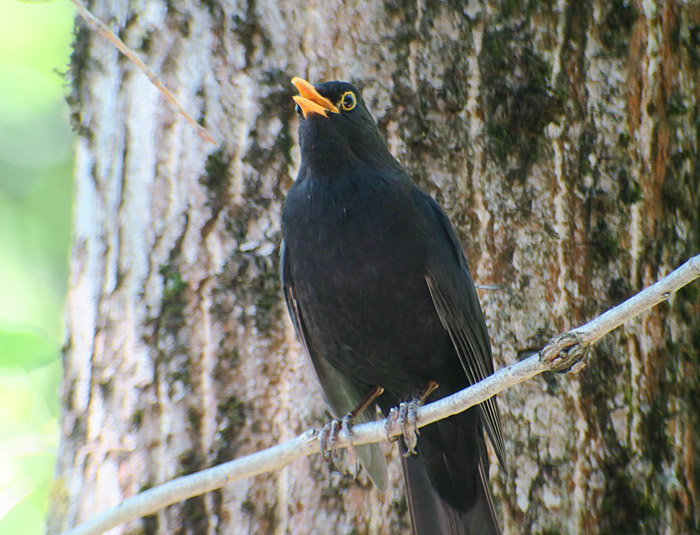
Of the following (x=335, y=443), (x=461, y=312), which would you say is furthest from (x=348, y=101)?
(x=335, y=443)

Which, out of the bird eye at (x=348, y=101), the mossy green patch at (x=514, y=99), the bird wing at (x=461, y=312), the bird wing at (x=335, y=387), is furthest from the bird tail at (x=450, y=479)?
the bird eye at (x=348, y=101)

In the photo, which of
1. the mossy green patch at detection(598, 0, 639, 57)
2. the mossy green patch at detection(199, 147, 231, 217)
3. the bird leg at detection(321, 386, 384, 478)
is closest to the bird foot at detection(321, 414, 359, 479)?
the bird leg at detection(321, 386, 384, 478)

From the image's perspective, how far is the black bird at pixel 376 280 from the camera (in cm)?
287

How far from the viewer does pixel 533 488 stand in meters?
2.80

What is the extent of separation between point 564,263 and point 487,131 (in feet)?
2.02

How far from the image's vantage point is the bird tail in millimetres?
2883

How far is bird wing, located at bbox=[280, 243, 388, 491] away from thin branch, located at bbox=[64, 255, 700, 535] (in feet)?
1.12

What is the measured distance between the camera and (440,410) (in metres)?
2.10

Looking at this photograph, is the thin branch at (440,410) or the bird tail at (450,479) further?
the bird tail at (450,479)

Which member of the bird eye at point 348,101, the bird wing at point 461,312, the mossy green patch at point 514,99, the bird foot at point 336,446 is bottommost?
the bird foot at point 336,446

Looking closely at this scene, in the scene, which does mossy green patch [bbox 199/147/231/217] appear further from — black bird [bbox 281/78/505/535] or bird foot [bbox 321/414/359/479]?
bird foot [bbox 321/414/359/479]

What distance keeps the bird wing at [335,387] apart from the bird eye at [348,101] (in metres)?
0.61

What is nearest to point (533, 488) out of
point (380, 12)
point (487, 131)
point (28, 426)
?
point (487, 131)

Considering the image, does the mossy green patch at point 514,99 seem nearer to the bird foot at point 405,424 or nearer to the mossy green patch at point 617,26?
the mossy green patch at point 617,26
